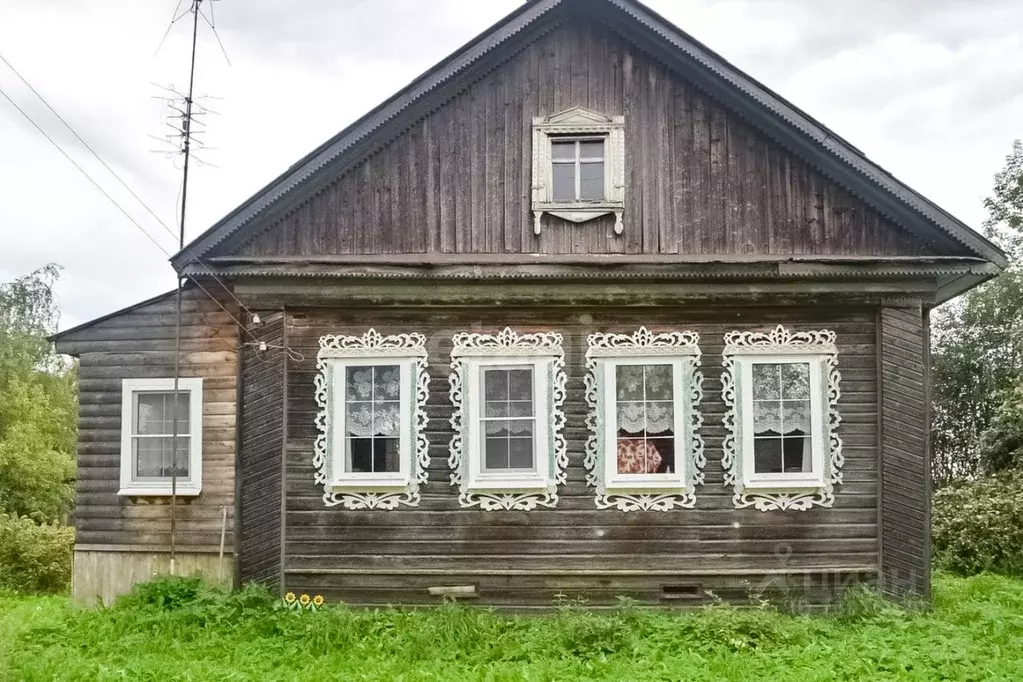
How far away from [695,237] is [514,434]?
337cm

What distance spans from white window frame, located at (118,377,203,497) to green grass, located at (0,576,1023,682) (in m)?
1.28

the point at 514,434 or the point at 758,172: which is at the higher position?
the point at 758,172

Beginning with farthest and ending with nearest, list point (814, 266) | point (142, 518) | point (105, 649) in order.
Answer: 1. point (142, 518)
2. point (814, 266)
3. point (105, 649)

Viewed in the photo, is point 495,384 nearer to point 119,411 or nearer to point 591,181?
point 591,181

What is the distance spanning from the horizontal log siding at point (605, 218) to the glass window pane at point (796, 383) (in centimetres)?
149

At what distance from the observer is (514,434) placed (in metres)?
9.56

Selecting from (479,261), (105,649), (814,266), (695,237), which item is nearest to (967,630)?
(814,266)

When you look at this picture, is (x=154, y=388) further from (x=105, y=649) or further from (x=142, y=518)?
(x=105, y=649)

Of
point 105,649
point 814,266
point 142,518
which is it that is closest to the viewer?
point 105,649

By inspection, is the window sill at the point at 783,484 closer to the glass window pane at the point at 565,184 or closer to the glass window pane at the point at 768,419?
the glass window pane at the point at 768,419

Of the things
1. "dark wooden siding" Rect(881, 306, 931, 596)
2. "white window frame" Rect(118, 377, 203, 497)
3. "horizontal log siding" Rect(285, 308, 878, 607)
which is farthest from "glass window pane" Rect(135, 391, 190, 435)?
"dark wooden siding" Rect(881, 306, 931, 596)

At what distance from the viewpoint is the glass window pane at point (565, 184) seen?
9820mm

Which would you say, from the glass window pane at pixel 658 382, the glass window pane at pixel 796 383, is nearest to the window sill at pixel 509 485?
the glass window pane at pixel 658 382

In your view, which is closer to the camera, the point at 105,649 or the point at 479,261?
the point at 105,649
